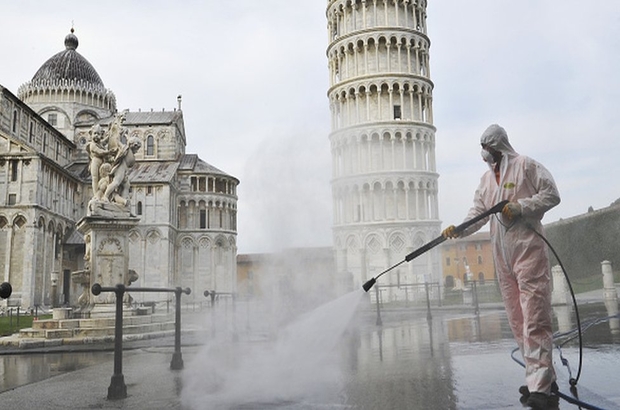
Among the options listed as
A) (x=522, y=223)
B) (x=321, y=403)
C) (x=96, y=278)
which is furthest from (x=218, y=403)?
(x=96, y=278)

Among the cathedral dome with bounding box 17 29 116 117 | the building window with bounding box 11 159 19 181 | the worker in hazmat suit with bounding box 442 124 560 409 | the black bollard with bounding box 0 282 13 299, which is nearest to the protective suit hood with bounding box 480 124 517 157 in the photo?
the worker in hazmat suit with bounding box 442 124 560 409

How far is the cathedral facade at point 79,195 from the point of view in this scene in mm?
44406

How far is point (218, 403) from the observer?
495 centimetres

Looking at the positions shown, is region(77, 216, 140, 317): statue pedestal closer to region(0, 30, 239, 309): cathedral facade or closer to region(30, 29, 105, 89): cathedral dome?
region(0, 30, 239, 309): cathedral facade

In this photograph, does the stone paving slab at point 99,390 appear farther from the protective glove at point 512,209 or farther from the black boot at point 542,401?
the protective glove at point 512,209

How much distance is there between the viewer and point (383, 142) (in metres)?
46.8

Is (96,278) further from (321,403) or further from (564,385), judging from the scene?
(564,385)

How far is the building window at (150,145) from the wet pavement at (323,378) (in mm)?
54615

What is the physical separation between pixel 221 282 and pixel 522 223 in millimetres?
57261

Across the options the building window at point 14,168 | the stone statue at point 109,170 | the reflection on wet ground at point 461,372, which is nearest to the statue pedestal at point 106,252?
the stone statue at point 109,170

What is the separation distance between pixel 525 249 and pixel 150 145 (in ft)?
202

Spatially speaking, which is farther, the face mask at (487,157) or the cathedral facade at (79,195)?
the cathedral facade at (79,195)

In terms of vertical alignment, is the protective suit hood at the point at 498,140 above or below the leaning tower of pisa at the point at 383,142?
below

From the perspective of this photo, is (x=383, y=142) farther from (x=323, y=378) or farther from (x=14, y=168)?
(x=323, y=378)
